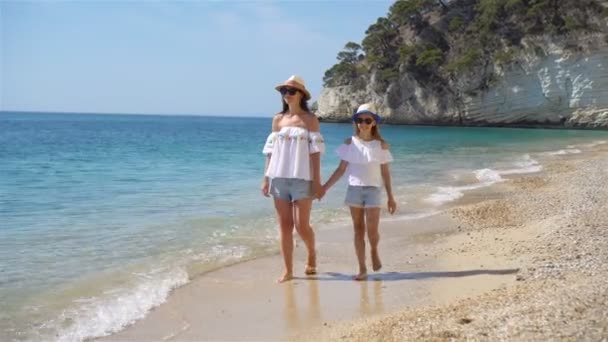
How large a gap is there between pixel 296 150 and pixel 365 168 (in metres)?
0.70

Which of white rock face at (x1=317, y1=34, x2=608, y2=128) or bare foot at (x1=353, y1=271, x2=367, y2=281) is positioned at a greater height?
white rock face at (x1=317, y1=34, x2=608, y2=128)

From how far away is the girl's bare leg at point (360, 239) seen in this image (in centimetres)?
526

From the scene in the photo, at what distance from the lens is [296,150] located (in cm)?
496

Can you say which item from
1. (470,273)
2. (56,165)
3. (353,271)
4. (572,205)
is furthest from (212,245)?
(56,165)

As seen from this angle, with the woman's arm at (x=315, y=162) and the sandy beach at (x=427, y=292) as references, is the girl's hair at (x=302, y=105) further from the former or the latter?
the sandy beach at (x=427, y=292)

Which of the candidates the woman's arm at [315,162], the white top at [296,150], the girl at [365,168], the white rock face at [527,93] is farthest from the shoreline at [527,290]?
the white rock face at [527,93]

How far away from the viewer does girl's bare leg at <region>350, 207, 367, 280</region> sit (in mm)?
5262

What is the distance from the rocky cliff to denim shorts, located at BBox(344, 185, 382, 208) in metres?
46.8

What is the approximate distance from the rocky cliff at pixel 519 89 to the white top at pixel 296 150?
47.2 m

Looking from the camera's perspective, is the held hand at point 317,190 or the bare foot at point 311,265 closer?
the held hand at point 317,190

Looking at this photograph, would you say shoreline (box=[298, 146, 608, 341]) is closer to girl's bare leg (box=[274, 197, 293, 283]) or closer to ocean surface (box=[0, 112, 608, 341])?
girl's bare leg (box=[274, 197, 293, 283])

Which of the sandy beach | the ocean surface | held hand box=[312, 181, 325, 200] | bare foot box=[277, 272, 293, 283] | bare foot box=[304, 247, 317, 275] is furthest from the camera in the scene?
bare foot box=[304, 247, 317, 275]

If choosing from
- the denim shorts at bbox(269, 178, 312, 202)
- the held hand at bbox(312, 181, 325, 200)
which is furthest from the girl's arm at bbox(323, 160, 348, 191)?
A: the denim shorts at bbox(269, 178, 312, 202)

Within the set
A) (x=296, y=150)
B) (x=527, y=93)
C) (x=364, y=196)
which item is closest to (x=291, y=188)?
(x=296, y=150)
